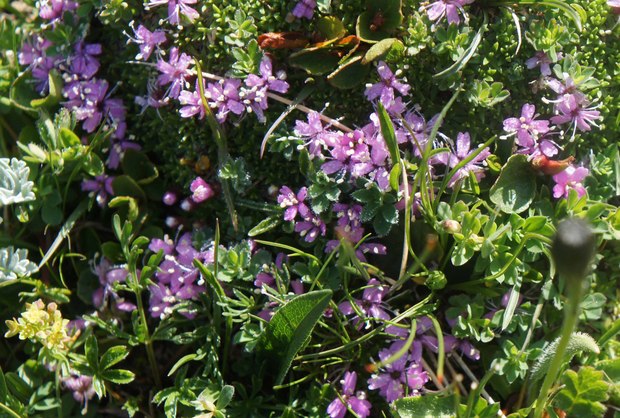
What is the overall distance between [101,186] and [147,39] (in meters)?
0.55

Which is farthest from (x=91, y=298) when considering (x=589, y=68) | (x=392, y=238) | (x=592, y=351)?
(x=589, y=68)

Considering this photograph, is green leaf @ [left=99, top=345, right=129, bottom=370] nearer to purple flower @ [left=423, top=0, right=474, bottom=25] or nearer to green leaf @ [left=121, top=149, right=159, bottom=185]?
green leaf @ [left=121, top=149, right=159, bottom=185]

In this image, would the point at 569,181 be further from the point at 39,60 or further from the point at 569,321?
the point at 39,60

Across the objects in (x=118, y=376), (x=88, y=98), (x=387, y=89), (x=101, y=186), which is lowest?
(x=118, y=376)

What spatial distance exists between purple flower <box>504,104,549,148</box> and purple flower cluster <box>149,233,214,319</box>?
1021mm

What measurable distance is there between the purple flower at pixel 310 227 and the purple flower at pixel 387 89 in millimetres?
407

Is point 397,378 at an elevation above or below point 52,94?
below

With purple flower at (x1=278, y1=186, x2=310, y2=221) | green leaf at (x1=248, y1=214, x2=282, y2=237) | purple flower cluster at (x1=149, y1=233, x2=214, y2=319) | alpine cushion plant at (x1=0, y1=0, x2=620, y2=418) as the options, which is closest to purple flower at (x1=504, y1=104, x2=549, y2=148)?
alpine cushion plant at (x1=0, y1=0, x2=620, y2=418)

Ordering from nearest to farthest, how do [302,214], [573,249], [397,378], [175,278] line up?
[573,249] < [397,378] < [302,214] < [175,278]

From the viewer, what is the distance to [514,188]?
6.88ft

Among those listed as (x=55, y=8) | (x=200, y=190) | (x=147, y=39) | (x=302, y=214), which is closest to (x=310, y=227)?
(x=302, y=214)

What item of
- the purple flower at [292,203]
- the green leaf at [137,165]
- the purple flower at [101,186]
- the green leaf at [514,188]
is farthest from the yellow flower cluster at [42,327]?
the green leaf at [514,188]

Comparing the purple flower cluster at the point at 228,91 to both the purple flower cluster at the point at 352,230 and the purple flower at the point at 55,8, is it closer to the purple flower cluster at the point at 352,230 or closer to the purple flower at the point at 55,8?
the purple flower cluster at the point at 352,230

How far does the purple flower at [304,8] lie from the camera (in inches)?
86.7
